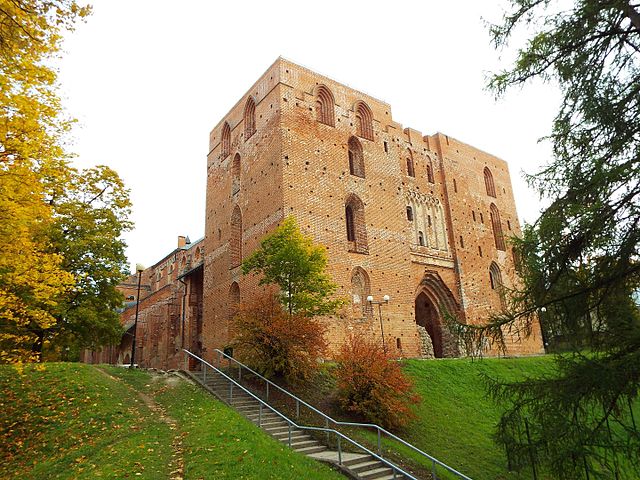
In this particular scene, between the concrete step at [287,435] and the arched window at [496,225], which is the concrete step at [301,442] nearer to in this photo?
the concrete step at [287,435]

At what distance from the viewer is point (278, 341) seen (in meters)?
14.3

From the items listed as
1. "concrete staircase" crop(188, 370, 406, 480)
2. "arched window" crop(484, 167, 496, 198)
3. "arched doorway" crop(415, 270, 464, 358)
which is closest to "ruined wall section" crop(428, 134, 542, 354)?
"arched window" crop(484, 167, 496, 198)

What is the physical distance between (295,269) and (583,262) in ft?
33.3

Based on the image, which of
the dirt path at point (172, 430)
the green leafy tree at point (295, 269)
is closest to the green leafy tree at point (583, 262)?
the dirt path at point (172, 430)

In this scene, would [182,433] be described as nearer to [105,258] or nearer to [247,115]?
[105,258]

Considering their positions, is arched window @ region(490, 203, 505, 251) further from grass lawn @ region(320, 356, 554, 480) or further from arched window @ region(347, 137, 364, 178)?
arched window @ region(347, 137, 364, 178)

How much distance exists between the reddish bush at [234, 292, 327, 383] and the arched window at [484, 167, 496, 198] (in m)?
23.1

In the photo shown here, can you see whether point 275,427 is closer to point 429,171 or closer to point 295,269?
point 295,269

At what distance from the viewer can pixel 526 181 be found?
788cm

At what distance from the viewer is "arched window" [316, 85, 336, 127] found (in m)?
24.1

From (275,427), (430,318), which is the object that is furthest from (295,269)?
(430,318)

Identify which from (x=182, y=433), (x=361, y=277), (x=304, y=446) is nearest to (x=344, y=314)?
(x=361, y=277)

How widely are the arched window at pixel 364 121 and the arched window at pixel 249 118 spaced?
18.9 ft

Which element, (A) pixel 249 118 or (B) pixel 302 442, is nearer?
(B) pixel 302 442
